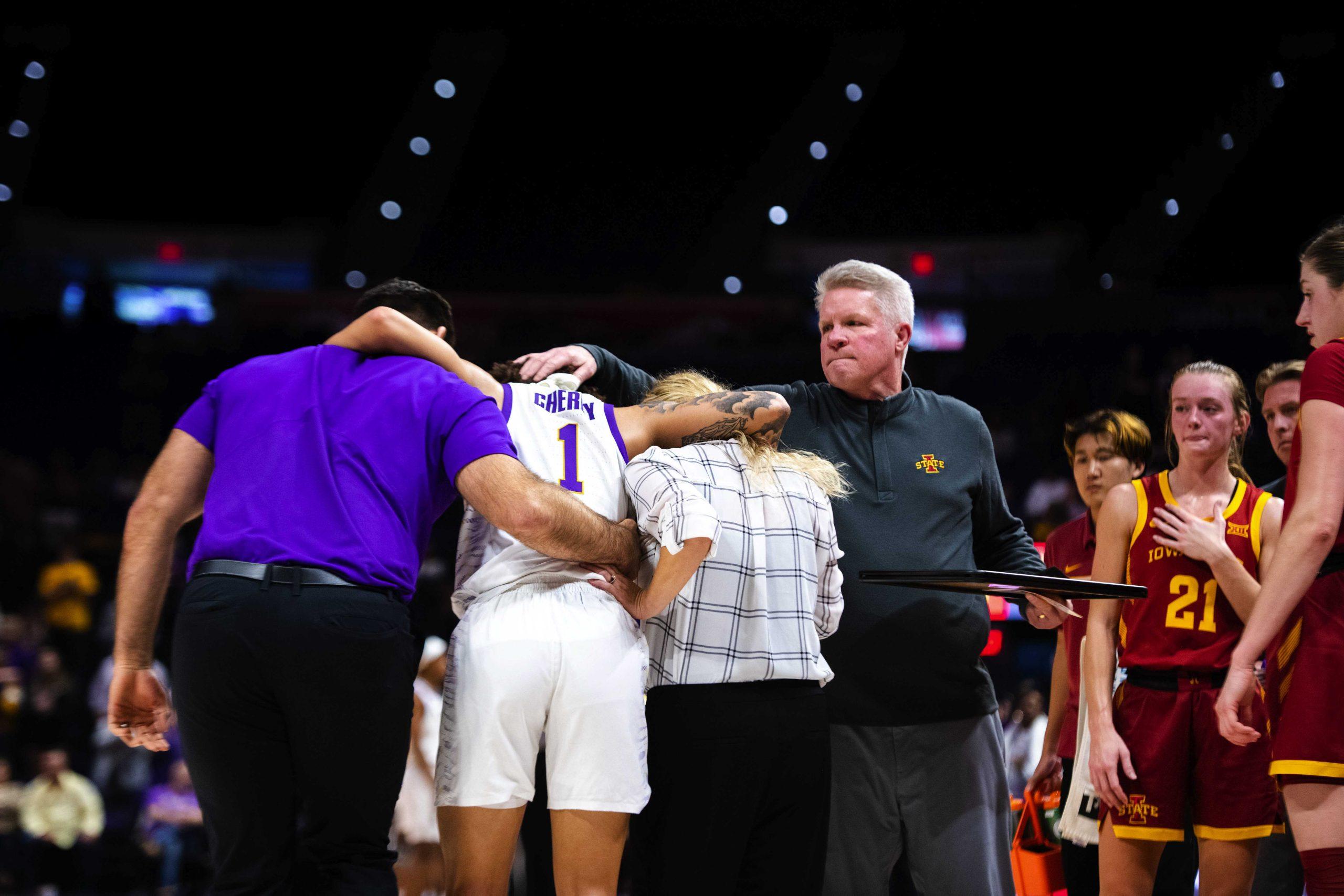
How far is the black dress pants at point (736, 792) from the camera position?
2.53 m

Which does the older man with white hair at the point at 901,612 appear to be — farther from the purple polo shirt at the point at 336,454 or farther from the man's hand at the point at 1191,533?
the purple polo shirt at the point at 336,454

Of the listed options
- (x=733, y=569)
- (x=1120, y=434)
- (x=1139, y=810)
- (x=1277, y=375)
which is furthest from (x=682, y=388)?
(x=1277, y=375)

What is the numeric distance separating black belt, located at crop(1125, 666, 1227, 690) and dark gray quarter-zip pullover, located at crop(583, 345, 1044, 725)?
1.44 feet

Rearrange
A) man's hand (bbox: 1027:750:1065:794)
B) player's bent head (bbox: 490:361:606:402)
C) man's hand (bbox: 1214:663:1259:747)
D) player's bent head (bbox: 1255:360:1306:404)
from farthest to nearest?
man's hand (bbox: 1027:750:1065:794) < player's bent head (bbox: 1255:360:1306:404) < player's bent head (bbox: 490:361:606:402) < man's hand (bbox: 1214:663:1259:747)

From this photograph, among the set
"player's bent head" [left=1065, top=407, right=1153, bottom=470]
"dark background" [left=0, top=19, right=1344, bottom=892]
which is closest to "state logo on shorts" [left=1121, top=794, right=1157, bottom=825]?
"player's bent head" [left=1065, top=407, right=1153, bottom=470]

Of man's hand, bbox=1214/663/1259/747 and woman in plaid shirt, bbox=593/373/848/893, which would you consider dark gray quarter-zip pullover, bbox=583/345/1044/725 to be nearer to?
woman in plaid shirt, bbox=593/373/848/893

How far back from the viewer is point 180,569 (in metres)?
11.9

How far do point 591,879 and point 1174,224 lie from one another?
55.0 ft

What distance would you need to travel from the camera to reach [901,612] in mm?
3035

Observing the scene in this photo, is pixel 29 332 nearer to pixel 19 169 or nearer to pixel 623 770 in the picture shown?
pixel 19 169

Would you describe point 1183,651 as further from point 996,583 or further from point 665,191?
point 665,191

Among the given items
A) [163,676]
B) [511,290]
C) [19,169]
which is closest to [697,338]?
[511,290]

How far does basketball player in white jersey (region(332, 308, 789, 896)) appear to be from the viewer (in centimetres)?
245

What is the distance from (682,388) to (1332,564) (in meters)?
1.65
